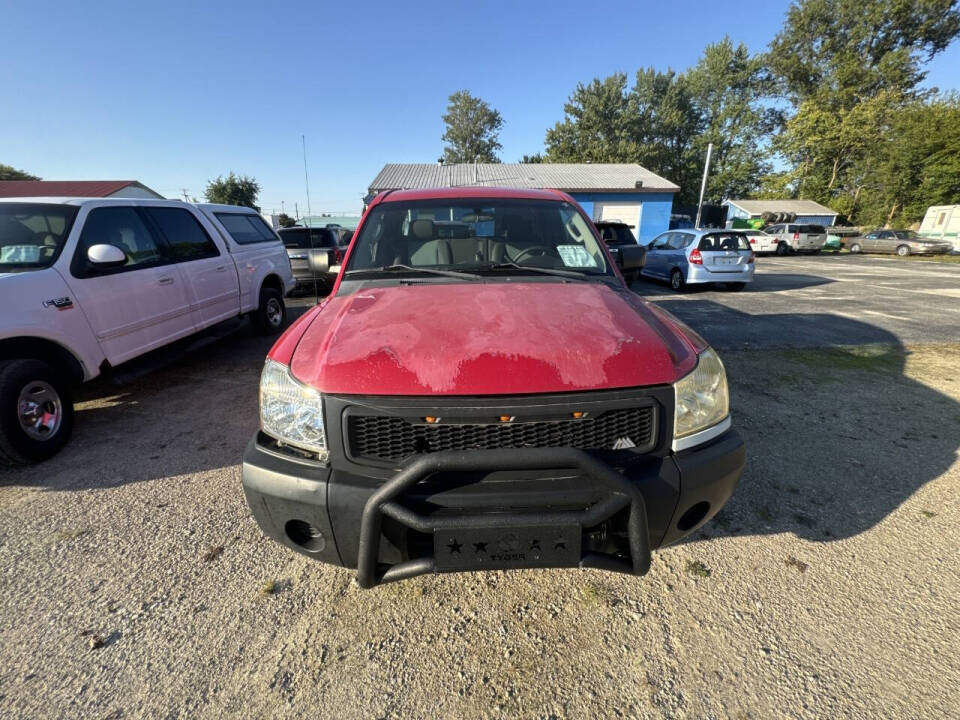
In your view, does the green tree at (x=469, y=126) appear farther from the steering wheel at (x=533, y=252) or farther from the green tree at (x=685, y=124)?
the steering wheel at (x=533, y=252)

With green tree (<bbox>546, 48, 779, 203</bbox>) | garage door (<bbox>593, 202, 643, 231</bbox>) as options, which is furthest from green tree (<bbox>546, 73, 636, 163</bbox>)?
garage door (<bbox>593, 202, 643, 231</bbox>)

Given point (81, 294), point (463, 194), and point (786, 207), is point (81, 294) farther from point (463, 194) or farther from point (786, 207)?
point (786, 207)

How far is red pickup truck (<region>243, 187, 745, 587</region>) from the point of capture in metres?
1.46

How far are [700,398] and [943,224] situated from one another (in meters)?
38.0

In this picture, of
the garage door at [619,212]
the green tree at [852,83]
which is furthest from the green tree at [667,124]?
the garage door at [619,212]

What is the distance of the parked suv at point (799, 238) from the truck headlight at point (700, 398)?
90.8 feet

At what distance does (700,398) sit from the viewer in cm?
171

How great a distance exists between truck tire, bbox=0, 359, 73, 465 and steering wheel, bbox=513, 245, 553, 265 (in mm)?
3364

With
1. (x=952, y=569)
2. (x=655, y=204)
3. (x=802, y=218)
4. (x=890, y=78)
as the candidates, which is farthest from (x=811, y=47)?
(x=952, y=569)

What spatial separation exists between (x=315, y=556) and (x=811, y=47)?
198 ft

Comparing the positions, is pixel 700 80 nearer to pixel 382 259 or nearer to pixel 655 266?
pixel 655 266

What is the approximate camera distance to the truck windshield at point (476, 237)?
271 centimetres

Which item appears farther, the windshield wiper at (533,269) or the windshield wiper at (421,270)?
the windshield wiper at (533,269)

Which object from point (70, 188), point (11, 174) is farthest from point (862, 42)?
point (11, 174)
